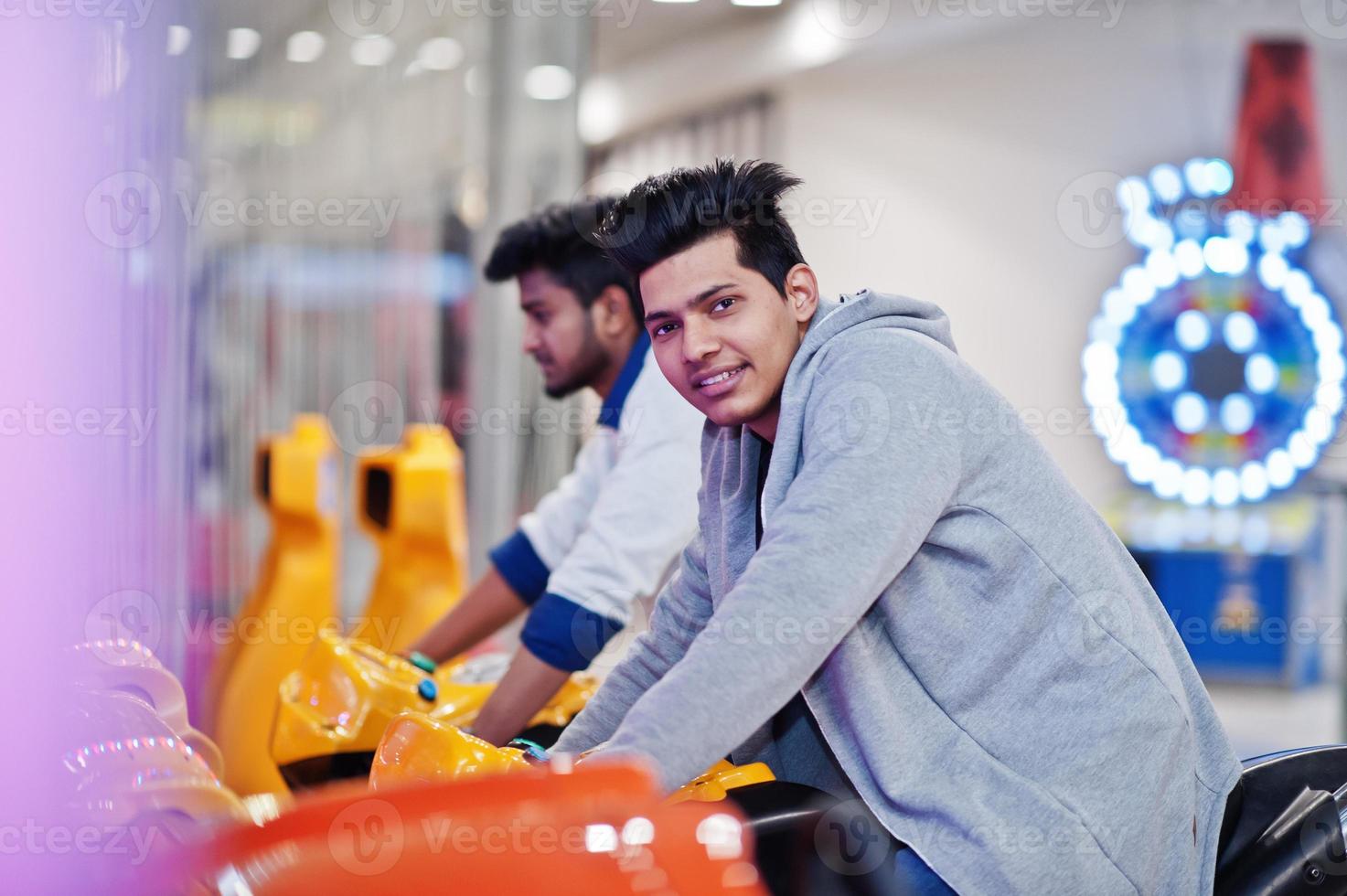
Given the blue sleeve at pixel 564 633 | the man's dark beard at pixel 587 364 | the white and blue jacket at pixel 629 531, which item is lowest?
the blue sleeve at pixel 564 633

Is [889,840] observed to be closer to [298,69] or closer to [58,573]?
[58,573]

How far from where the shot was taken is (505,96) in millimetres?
4297

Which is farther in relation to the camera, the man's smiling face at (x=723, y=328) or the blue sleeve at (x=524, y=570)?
the blue sleeve at (x=524, y=570)

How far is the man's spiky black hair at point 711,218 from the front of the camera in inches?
52.6

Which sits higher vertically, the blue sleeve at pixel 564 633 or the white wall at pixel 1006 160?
the white wall at pixel 1006 160

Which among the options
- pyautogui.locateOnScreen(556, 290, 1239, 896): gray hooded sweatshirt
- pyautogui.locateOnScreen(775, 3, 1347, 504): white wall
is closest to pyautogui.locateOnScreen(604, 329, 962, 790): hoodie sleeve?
pyautogui.locateOnScreen(556, 290, 1239, 896): gray hooded sweatshirt

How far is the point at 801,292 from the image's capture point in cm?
137

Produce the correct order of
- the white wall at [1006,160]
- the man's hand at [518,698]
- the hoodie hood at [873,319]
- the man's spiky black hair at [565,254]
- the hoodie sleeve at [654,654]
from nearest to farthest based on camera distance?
1. the hoodie hood at [873,319]
2. the hoodie sleeve at [654,654]
3. the man's hand at [518,698]
4. the man's spiky black hair at [565,254]
5. the white wall at [1006,160]

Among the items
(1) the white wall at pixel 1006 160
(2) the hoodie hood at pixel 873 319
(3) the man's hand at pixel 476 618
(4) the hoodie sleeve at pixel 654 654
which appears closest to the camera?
(2) the hoodie hood at pixel 873 319

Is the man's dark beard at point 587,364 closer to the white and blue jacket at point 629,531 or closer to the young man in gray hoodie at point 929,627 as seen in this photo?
the white and blue jacket at point 629,531

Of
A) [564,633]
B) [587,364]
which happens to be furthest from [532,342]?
[564,633]

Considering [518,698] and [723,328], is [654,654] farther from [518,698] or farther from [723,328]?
[723,328]

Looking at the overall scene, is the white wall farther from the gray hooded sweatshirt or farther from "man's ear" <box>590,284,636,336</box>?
the gray hooded sweatshirt

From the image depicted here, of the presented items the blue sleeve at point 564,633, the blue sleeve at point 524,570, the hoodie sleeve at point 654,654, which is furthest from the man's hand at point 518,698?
the blue sleeve at point 524,570
